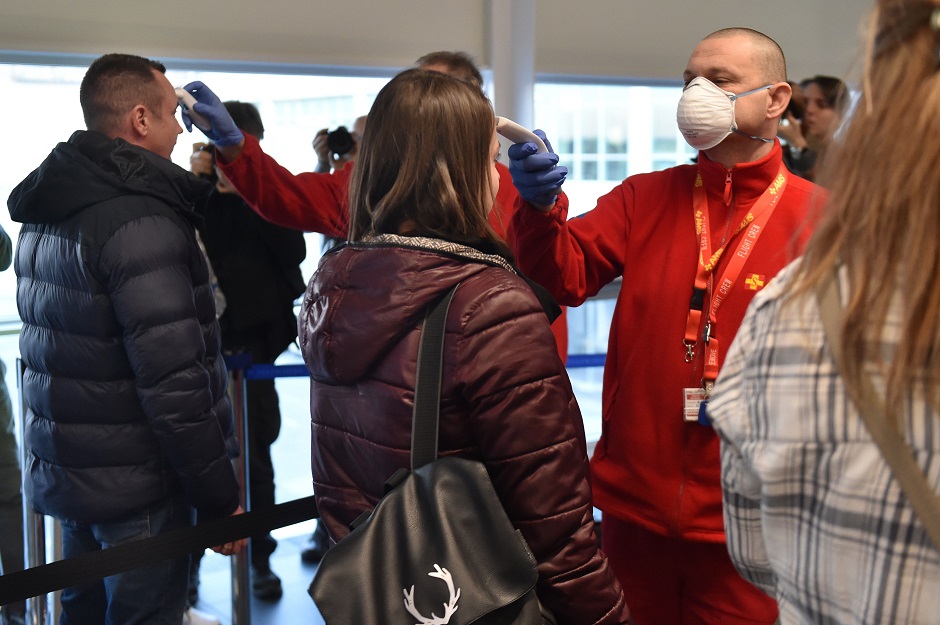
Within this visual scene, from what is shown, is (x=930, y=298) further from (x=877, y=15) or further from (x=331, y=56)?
(x=331, y=56)

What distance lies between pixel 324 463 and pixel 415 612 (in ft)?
1.29

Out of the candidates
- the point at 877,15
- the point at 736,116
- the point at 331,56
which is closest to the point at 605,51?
the point at 331,56

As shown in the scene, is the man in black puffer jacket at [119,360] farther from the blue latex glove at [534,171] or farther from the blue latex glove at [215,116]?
the blue latex glove at [534,171]

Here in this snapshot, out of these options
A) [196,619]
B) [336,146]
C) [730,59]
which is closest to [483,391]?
[730,59]

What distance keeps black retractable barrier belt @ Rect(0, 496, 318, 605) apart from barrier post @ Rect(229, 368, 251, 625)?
61 cm

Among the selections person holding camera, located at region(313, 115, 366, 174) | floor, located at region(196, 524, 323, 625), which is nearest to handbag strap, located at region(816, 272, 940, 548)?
floor, located at region(196, 524, 323, 625)

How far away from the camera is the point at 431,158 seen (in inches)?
61.6

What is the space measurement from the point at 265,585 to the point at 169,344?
71.2 inches

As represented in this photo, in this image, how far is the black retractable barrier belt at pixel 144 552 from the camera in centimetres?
222

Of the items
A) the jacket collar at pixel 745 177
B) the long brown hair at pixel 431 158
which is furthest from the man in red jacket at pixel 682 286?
the long brown hair at pixel 431 158

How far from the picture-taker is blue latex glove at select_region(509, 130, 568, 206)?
1.98m

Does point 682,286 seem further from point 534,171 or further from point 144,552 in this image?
point 144,552

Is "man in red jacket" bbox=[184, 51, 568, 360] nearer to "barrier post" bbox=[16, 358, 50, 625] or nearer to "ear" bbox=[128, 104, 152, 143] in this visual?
"ear" bbox=[128, 104, 152, 143]

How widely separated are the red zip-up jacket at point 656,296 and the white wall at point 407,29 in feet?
4.82
